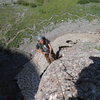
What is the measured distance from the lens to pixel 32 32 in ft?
82.5

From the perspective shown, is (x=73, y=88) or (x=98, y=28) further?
(x=98, y=28)

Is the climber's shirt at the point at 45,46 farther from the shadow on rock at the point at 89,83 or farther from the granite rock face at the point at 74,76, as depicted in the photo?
the shadow on rock at the point at 89,83

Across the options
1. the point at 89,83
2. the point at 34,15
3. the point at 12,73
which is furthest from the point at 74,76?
the point at 34,15

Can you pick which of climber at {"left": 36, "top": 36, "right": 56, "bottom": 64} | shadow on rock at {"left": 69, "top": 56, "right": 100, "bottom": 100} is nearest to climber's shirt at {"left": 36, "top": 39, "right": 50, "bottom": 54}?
climber at {"left": 36, "top": 36, "right": 56, "bottom": 64}

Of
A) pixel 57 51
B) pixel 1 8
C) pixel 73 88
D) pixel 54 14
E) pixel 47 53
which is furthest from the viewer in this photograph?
pixel 1 8

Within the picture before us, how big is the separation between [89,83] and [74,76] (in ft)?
4.99

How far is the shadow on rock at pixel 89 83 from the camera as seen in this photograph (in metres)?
12.7

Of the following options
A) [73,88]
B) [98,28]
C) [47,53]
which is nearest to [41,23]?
[98,28]

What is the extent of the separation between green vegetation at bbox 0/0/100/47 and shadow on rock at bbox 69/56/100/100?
32.3 ft

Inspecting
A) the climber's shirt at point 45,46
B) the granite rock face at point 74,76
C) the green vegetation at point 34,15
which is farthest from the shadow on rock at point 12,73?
the climber's shirt at point 45,46

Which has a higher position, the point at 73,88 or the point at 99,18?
the point at 73,88

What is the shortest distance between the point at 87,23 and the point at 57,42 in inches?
205

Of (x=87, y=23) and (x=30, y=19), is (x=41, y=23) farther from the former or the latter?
(x=87, y=23)

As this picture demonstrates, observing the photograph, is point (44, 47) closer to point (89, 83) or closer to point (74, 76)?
point (74, 76)
